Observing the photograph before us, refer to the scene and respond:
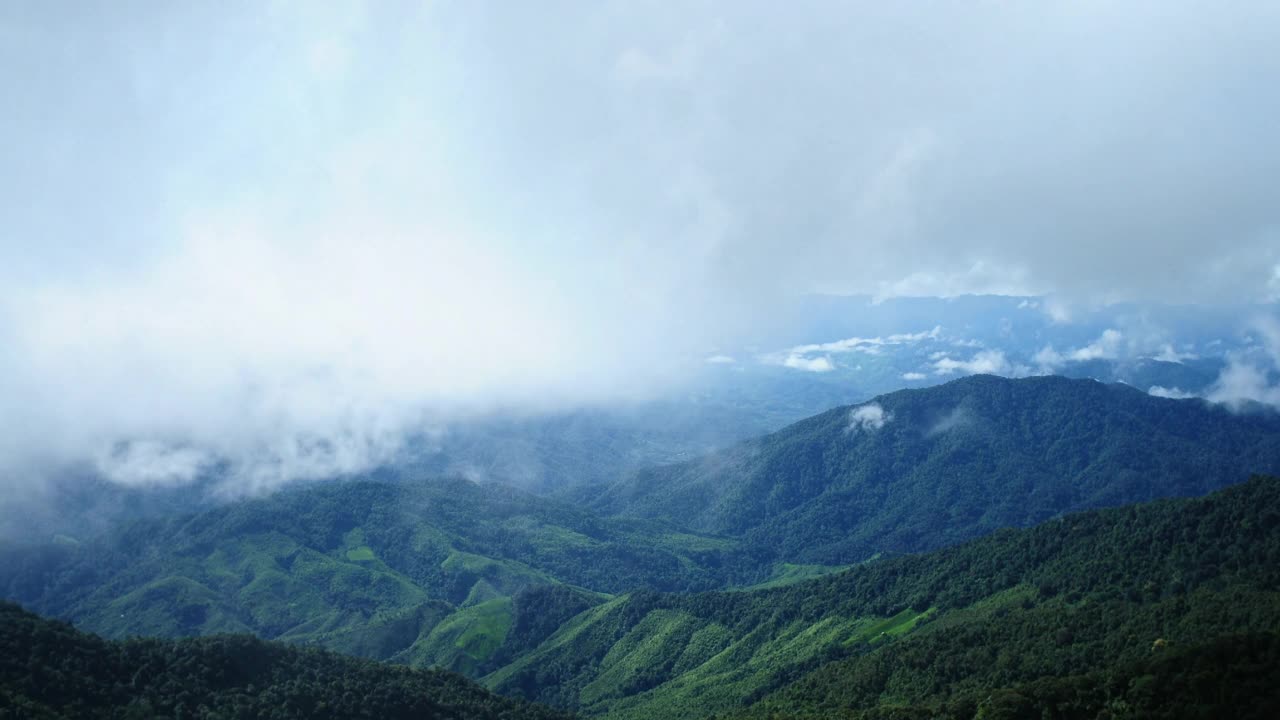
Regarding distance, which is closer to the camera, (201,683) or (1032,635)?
(201,683)

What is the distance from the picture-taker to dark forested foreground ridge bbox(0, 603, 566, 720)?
94.6m

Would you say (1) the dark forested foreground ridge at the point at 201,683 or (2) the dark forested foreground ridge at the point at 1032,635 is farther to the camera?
(1) the dark forested foreground ridge at the point at 201,683

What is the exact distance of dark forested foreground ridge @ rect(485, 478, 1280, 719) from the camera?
78.3 meters

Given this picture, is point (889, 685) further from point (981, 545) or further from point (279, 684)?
point (279, 684)

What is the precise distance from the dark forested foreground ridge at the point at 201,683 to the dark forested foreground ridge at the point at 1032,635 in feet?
192

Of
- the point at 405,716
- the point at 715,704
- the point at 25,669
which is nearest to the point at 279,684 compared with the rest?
the point at 405,716

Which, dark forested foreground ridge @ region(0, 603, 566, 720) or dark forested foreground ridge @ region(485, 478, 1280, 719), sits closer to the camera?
dark forested foreground ridge @ region(485, 478, 1280, 719)

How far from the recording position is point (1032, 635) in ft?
395

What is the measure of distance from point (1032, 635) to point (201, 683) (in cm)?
12324

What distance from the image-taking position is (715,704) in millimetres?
157375

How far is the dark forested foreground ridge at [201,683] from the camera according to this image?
310ft

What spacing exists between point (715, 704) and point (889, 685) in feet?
149

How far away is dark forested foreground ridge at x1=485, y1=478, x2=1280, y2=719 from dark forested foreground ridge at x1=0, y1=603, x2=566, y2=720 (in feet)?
192

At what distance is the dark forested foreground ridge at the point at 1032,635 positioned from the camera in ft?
257
